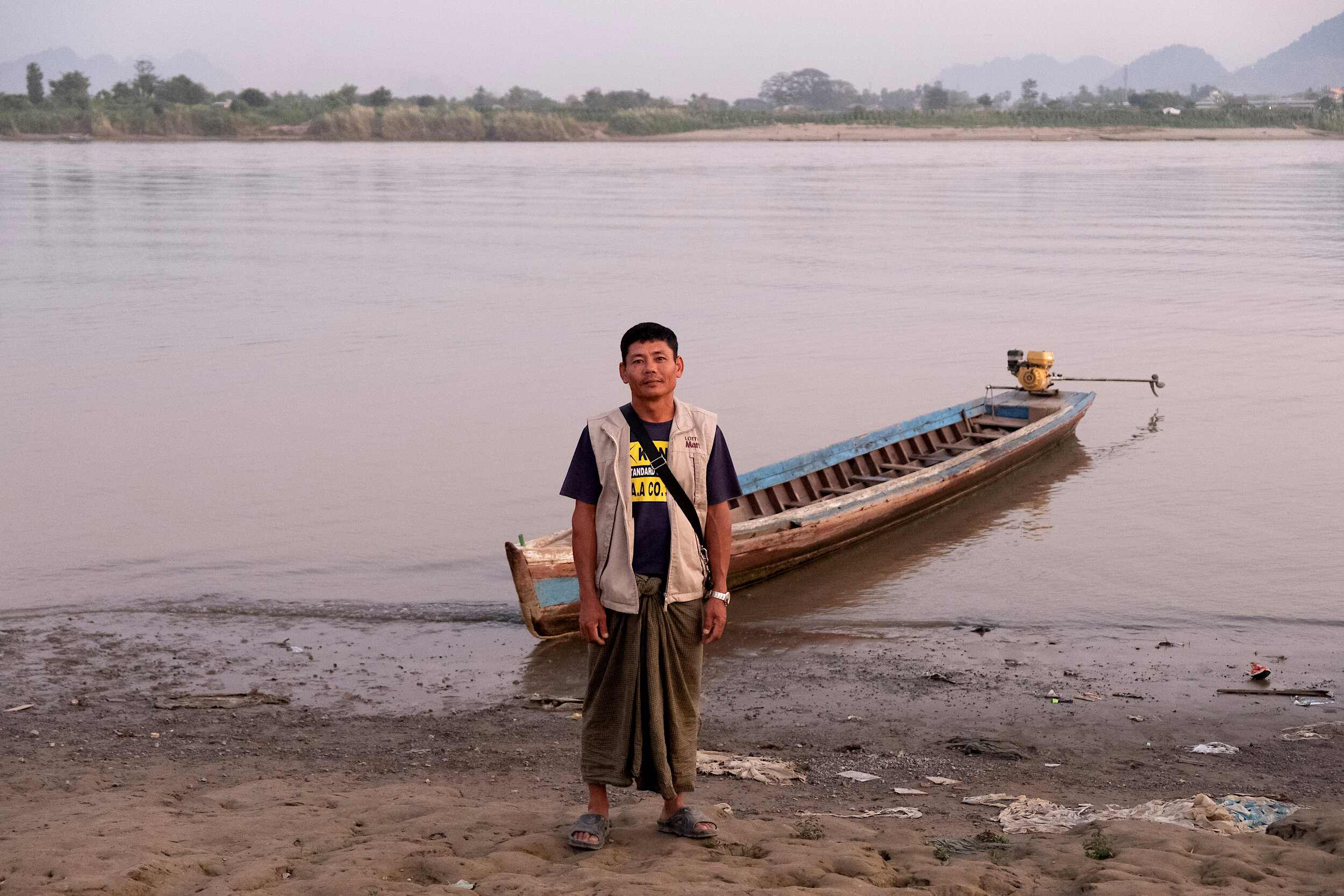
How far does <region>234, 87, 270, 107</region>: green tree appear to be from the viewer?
359 feet

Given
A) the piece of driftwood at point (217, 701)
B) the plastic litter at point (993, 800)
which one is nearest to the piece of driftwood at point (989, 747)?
the plastic litter at point (993, 800)

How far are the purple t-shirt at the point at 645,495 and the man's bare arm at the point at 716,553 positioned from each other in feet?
0.49

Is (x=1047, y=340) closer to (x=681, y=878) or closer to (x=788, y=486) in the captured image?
(x=788, y=486)

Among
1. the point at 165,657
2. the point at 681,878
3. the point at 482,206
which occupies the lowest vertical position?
the point at 165,657

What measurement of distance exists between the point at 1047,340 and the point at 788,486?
10.6 meters

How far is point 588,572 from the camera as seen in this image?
4.03 meters

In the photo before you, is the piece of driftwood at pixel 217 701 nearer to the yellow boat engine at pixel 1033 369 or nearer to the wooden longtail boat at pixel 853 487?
the wooden longtail boat at pixel 853 487

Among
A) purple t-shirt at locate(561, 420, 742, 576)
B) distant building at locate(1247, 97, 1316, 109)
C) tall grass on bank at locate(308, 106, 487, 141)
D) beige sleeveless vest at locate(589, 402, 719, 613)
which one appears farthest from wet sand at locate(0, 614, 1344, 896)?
distant building at locate(1247, 97, 1316, 109)

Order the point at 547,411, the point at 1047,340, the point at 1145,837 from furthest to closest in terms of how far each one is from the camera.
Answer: the point at 1047,340, the point at 547,411, the point at 1145,837

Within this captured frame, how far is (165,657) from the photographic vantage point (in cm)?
741

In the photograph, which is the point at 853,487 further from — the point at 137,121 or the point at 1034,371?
the point at 137,121

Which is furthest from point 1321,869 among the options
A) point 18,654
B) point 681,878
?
point 18,654

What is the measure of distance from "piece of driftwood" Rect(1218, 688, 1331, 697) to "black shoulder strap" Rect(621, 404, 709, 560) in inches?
169

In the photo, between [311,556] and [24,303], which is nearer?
[311,556]
